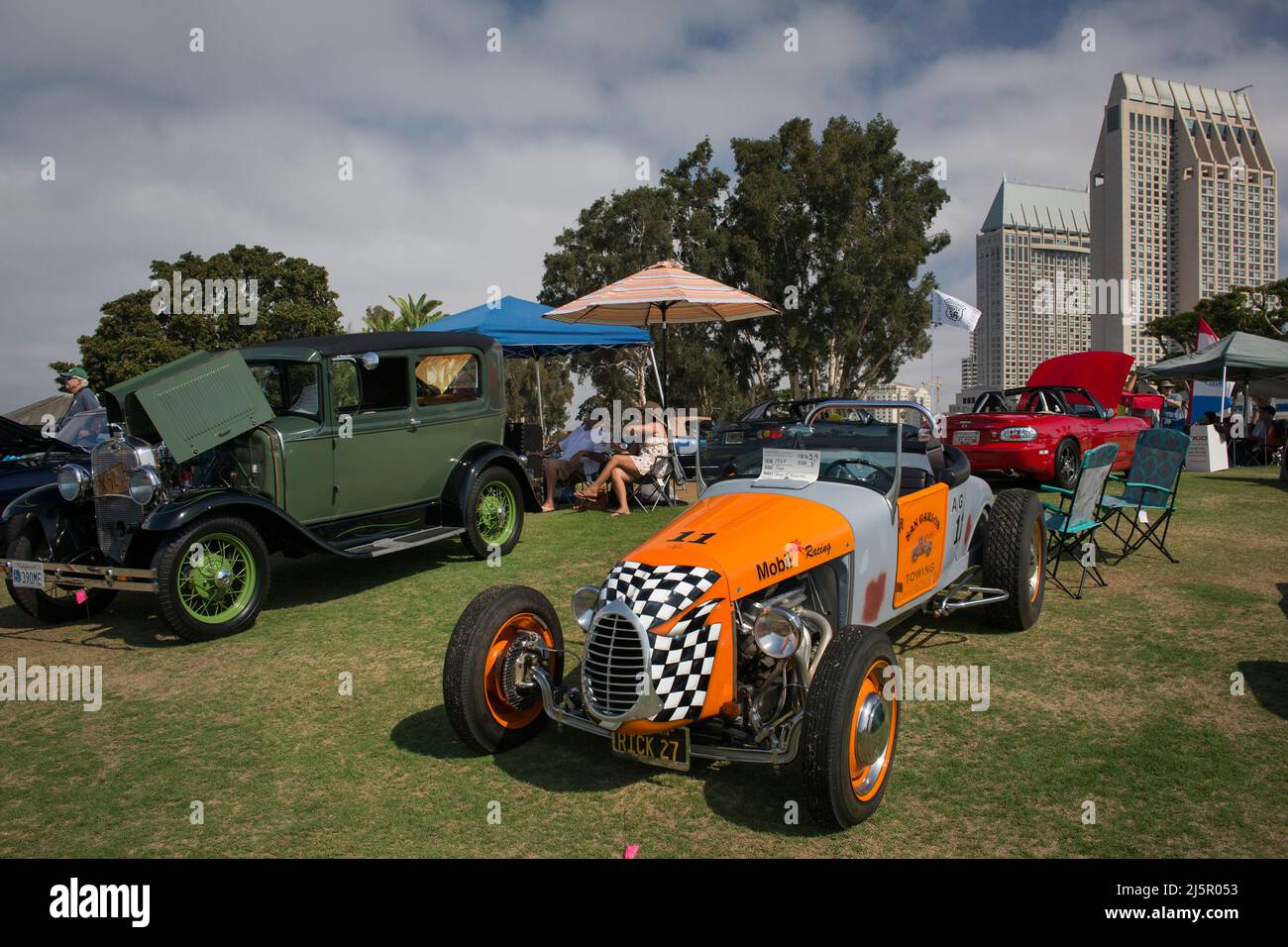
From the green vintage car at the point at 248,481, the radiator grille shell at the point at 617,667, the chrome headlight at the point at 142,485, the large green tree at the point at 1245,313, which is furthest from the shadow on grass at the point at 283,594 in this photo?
the large green tree at the point at 1245,313

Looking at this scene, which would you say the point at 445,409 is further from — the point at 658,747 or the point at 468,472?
the point at 658,747

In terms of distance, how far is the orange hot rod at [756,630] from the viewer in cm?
313

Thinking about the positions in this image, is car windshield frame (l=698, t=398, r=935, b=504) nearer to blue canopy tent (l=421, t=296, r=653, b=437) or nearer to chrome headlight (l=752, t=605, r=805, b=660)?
chrome headlight (l=752, t=605, r=805, b=660)

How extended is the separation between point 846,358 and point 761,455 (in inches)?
1276

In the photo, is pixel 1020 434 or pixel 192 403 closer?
pixel 192 403

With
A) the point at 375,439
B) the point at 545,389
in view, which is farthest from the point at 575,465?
the point at 545,389

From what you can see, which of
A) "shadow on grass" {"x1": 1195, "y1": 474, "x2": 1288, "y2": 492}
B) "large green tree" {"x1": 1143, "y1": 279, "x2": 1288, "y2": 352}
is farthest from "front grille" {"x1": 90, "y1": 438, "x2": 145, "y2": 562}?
"large green tree" {"x1": 1143, "y1": 279, "x2": 1288, "y2": 352}

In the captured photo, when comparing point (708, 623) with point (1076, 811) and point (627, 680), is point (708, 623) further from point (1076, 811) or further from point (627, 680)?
point (1076, 811)

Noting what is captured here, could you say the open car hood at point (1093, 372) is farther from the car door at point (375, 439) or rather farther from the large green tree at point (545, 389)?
the large green tree at point (545, 389)

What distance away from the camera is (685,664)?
10.3ft

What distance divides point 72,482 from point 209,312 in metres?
34.6

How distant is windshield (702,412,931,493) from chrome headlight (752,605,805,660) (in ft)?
4.19

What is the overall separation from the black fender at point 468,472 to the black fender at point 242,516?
1485 millimetres

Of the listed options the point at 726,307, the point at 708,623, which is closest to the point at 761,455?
the point at 708,623
